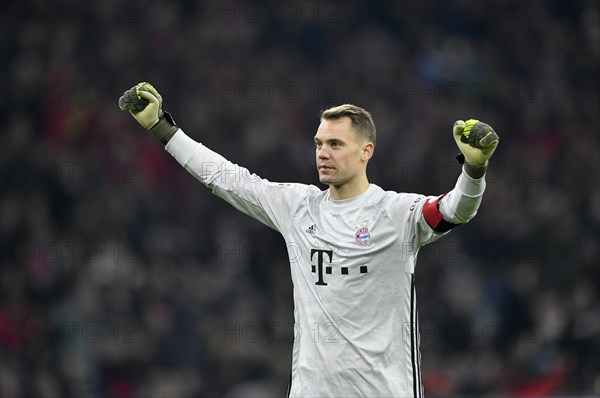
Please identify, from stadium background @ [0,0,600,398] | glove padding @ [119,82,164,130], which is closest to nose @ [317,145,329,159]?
glove padding @ [119,82,164,130]

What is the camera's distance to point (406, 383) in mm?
4758

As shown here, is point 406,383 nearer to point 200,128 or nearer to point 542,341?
point 542,341

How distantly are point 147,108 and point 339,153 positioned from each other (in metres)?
1.00

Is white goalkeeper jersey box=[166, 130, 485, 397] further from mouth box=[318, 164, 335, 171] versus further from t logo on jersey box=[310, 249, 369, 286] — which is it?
mouth box=[318, 164, 335, 171]

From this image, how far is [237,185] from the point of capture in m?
5.25

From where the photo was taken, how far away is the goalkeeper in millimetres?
4711

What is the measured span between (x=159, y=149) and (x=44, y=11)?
2434mm

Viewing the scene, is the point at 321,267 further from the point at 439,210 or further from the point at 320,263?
the point at 439,210

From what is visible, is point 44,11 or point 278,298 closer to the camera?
point 278,298

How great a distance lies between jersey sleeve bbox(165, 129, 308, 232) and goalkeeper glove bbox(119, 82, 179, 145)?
0.21 ft

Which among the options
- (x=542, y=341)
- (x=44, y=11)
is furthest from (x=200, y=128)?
(x=542, y=341)

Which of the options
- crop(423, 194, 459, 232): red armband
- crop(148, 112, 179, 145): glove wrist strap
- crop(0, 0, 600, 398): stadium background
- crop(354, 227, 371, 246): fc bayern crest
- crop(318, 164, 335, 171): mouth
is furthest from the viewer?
crop(0, 0, 600, 398): stadium background

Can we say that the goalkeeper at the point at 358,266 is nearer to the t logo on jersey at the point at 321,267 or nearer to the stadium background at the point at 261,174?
the t logo on jersey at the point at 321,267

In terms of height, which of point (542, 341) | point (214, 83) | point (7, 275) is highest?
point (214, 83)
